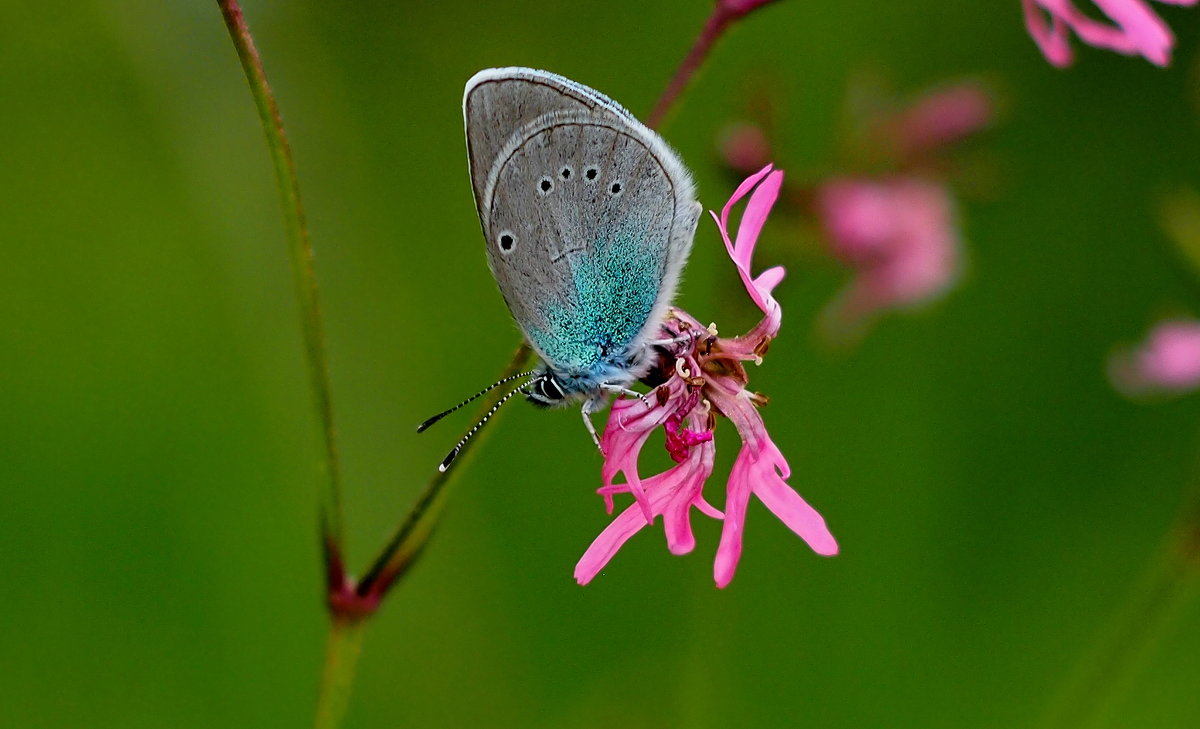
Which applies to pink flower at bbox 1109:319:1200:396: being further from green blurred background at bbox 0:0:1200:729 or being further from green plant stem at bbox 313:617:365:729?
green plant stem at bbox 313:617:365:729

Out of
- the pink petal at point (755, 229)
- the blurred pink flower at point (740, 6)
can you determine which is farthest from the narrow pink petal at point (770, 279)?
the blurred pink flower at point (740, 6)

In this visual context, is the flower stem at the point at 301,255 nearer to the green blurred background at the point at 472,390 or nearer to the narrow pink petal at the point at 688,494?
the narrow pink petal at the point at 688,494

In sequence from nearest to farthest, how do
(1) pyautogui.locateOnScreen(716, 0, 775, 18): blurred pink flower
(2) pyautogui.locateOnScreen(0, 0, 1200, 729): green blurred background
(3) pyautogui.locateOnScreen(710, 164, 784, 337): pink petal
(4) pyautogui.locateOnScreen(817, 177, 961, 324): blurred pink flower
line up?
1. (3) pyautogui.locateOnScreen(710, 164, 784, 337): pink petal
2. (1) pyautogui.locateOnScreen(716, 0, 775, 18): blurred pink flower
3. (4) pyautogui.locateOnScreen(817, 177, 961, 324): blurred pink flower
4. (2) pyautogui.locateOnScreen(0, 0, 1200, 729): green blurred background

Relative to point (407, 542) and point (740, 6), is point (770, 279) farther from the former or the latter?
point (407, 542)

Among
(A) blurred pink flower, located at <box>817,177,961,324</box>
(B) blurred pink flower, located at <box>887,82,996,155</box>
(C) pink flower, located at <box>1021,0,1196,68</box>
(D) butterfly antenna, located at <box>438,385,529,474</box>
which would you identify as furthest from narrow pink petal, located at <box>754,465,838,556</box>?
(B) blurred pink flower, located at <box>887,82,996,155</box>

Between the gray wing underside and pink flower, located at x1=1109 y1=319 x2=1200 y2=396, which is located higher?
the gray wing underside
